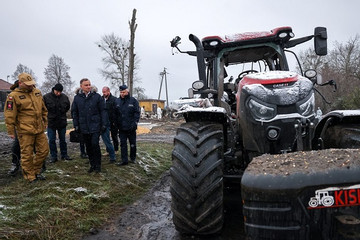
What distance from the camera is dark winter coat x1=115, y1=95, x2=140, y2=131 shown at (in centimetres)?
681

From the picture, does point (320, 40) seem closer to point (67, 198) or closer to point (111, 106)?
point (67, 198)

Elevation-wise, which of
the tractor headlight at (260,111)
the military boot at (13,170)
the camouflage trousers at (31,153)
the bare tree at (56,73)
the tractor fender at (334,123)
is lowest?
the military boot at (13,170)

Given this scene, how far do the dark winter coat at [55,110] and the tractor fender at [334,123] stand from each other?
521 cm

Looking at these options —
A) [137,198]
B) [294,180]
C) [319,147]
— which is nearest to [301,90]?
[319,147]

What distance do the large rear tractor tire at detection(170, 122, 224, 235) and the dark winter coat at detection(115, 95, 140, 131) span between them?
12.5ft

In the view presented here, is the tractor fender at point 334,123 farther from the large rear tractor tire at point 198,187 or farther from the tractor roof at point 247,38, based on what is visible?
the tractor roof at point 247,38

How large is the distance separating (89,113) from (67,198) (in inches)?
76.8

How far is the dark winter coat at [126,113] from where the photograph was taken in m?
6.81

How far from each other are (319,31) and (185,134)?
2239mm

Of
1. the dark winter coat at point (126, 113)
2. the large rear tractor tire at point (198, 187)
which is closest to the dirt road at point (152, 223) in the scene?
the large rear tractor tire at point (198, 187)

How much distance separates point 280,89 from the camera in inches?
124

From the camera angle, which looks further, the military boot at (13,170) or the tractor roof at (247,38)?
the military boot at (13,170)

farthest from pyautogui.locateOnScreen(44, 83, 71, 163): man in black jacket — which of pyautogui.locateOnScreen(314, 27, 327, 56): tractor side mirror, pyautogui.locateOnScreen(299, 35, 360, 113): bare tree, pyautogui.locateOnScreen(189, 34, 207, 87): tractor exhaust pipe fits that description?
pyautogui.locateOnScreen(299, 35, 360, 113): bare tree

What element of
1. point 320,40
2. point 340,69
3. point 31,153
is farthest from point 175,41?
point 340,69
